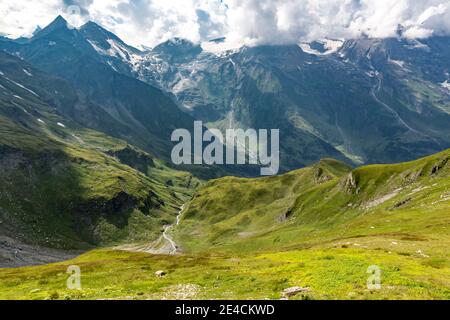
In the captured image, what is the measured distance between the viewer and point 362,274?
34.0 m

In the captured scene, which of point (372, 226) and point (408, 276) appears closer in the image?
point (408, 276)

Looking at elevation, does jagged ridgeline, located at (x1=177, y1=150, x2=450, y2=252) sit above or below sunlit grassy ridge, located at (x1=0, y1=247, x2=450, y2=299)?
above

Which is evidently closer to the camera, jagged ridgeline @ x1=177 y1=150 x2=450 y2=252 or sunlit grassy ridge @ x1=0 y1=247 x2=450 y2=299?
sunlit grassy ridge @ x1=0 y1=247 x2=450 y2=299

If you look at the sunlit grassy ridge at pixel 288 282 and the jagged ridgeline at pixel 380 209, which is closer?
the sunlit grassy ridge at pixel 288 282

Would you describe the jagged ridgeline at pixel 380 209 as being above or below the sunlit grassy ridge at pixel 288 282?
above

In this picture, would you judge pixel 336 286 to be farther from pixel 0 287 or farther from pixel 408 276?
pixel 0 287

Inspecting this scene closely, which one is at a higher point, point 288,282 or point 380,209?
point 380,209

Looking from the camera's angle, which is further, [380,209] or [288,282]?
[380,209]
